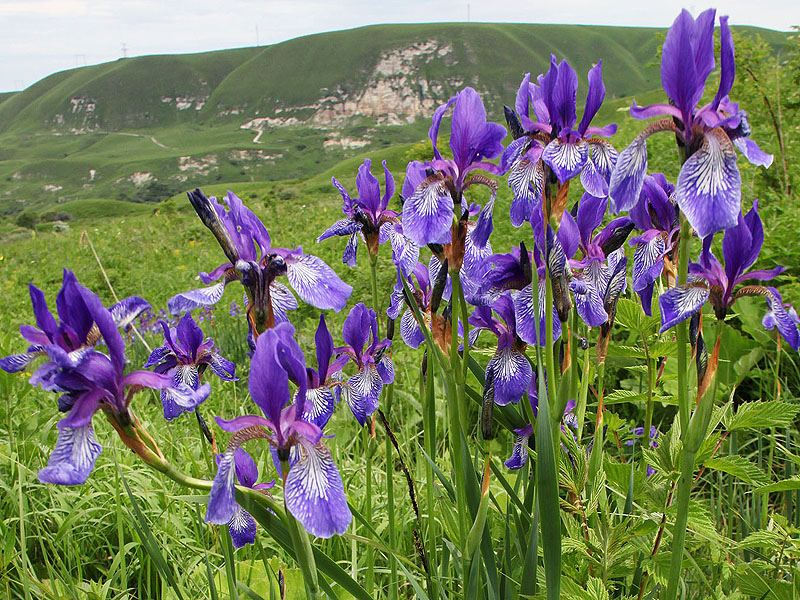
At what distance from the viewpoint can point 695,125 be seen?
1.13m

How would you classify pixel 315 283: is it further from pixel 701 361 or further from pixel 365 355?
pixel 701 361

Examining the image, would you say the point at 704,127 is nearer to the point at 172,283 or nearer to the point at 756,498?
the point at 756,498

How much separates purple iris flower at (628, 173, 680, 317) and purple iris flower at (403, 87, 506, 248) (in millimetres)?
380

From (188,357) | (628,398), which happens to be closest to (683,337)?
(628,398)

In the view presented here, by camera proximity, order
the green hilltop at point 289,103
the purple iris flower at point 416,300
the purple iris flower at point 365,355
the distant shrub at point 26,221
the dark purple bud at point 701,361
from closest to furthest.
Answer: the dark purple bud at point 701,361 → the purple iris flower at point 365,355 → the purple iris flower at point 416,300 → the distant shrub at point 26,221 → the green hilltop at point 289,103

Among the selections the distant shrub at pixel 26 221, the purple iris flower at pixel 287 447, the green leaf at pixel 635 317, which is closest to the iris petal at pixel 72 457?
the purple iris flower at pixel 287 447

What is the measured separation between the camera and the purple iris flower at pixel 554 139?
139 cm

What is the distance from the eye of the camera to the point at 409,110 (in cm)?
17750

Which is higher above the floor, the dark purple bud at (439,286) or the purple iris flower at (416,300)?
the dark purple bud at (439,286)

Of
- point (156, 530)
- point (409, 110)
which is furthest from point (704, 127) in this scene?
point (409, 110)

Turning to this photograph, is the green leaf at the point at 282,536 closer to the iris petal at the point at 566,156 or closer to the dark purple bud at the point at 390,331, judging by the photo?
the dark purple bud at the point at 390,331

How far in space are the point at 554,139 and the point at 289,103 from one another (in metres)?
193

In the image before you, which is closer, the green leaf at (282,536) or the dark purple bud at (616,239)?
the green leaf at (282,536)

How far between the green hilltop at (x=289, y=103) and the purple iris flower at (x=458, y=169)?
13830 cm
